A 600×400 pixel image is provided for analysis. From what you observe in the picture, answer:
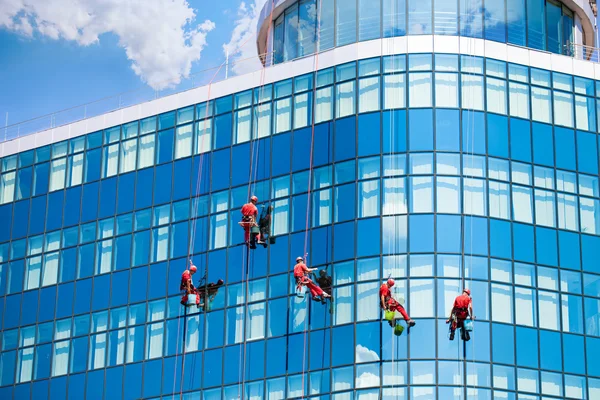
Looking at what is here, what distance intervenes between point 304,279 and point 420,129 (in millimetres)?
9536

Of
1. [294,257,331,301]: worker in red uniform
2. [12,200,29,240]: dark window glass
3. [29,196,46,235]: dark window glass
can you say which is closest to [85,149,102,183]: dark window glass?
[29,196,46,235]: dark window glass

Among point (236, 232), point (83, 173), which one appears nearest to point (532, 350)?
point (236, 232)

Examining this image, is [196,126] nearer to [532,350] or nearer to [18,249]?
[18,249]

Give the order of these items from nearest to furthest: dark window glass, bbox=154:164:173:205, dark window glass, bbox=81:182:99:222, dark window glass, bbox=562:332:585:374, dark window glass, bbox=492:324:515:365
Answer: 1. dark window glass, bbox=492:324:515:365
2. dark window glass, bbox=562:332:585:374
3. dark window glass, bbox=154:164:173:205
4. dark window glass, bbox=81:182:99:222

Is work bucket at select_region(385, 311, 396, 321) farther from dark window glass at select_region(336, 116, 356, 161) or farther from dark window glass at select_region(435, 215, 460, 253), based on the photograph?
dark window glass at select_region(336, 116, 356, 161)

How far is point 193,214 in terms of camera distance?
90.1m

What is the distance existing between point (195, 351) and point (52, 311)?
10.8m

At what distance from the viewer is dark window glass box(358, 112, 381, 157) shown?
84.4m

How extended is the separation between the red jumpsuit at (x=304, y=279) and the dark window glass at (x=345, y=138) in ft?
20.9

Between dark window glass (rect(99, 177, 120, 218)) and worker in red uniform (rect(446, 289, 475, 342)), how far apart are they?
22.4 m

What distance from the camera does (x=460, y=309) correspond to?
79375 millimetres

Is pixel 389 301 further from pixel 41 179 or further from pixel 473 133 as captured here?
pixel 41 179

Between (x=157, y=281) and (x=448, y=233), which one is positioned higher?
(x=448, y=233)

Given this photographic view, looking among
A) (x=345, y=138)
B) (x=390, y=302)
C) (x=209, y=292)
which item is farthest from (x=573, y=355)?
(x=209, y=292)
